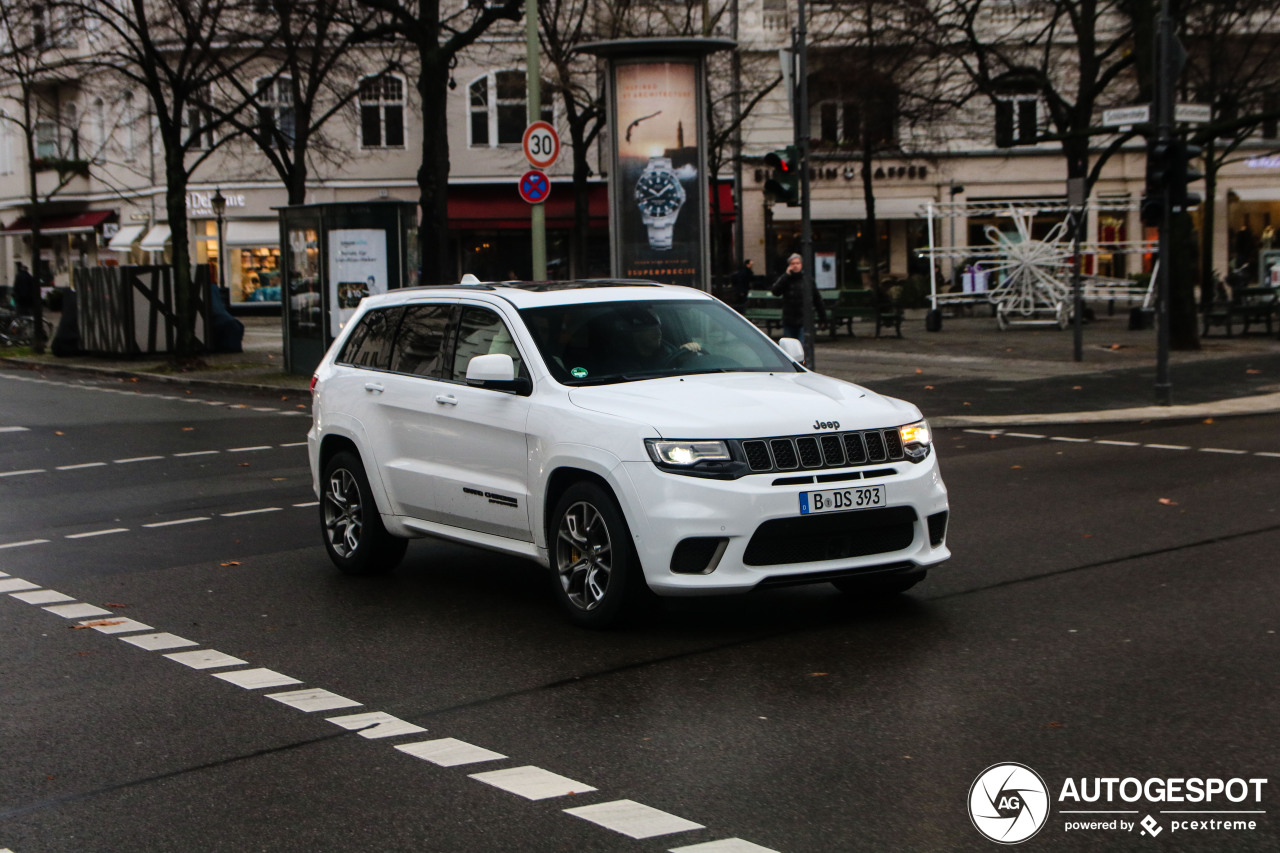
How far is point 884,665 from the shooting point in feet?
22.2

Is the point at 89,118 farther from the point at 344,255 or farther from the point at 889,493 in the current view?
the point at 889,493

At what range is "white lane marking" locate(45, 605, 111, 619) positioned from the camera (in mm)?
8305

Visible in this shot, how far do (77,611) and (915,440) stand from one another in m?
4.40

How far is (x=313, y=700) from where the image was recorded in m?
6.45

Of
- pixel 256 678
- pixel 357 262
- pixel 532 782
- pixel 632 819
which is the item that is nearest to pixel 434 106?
pixel 357 262

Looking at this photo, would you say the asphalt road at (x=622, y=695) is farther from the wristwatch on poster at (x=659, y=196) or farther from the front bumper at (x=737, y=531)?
the wristwatch on poster at (x=659, y=196)

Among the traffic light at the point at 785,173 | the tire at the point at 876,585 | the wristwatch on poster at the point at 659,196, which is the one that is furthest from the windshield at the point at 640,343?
the wristwatch on poster at the point at 659,196

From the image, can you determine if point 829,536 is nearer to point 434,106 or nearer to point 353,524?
point 353,524

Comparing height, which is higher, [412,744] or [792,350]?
[792,350]

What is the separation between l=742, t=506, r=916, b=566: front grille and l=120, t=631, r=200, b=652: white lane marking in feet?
8.82

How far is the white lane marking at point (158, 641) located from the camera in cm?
753

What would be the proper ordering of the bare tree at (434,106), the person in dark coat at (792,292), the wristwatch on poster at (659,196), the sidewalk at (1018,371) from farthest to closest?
the person in dark coat at (792,292) → the bare tree at (434,106) → the wristwatch on poster at (659,196) → the sidewalk at (1018,371)

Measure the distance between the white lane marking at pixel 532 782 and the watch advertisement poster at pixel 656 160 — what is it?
16373mm

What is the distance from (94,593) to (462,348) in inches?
97.4
